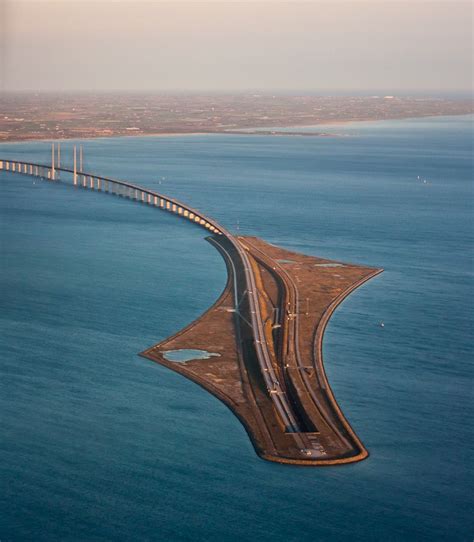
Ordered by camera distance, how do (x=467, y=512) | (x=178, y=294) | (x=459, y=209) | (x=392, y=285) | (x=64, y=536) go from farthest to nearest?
1. (x=459, y=209)
2. (x=392, y=285)
3. (x=178, y=294)
4. (x=467, y=512)
5. (x=64, y=536)

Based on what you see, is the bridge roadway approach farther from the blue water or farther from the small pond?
the blue water

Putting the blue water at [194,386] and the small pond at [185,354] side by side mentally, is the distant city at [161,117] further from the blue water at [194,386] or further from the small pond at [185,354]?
the small pond at [185,354]

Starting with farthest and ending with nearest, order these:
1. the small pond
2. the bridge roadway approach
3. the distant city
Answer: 1. the distant city
2. the small pond
3. the bridge roadway approach

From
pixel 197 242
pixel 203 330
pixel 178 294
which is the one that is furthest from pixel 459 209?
pixel 203 330

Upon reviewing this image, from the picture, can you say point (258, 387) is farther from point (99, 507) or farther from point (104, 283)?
point (104, 283)

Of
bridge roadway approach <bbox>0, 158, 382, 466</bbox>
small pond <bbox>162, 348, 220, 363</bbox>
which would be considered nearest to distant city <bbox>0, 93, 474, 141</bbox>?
bridge roadway approach <bbox>0, 158, 382, 466</bbox>

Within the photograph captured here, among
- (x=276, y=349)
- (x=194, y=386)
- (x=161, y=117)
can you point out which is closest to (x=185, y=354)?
(x=194, y=386)
